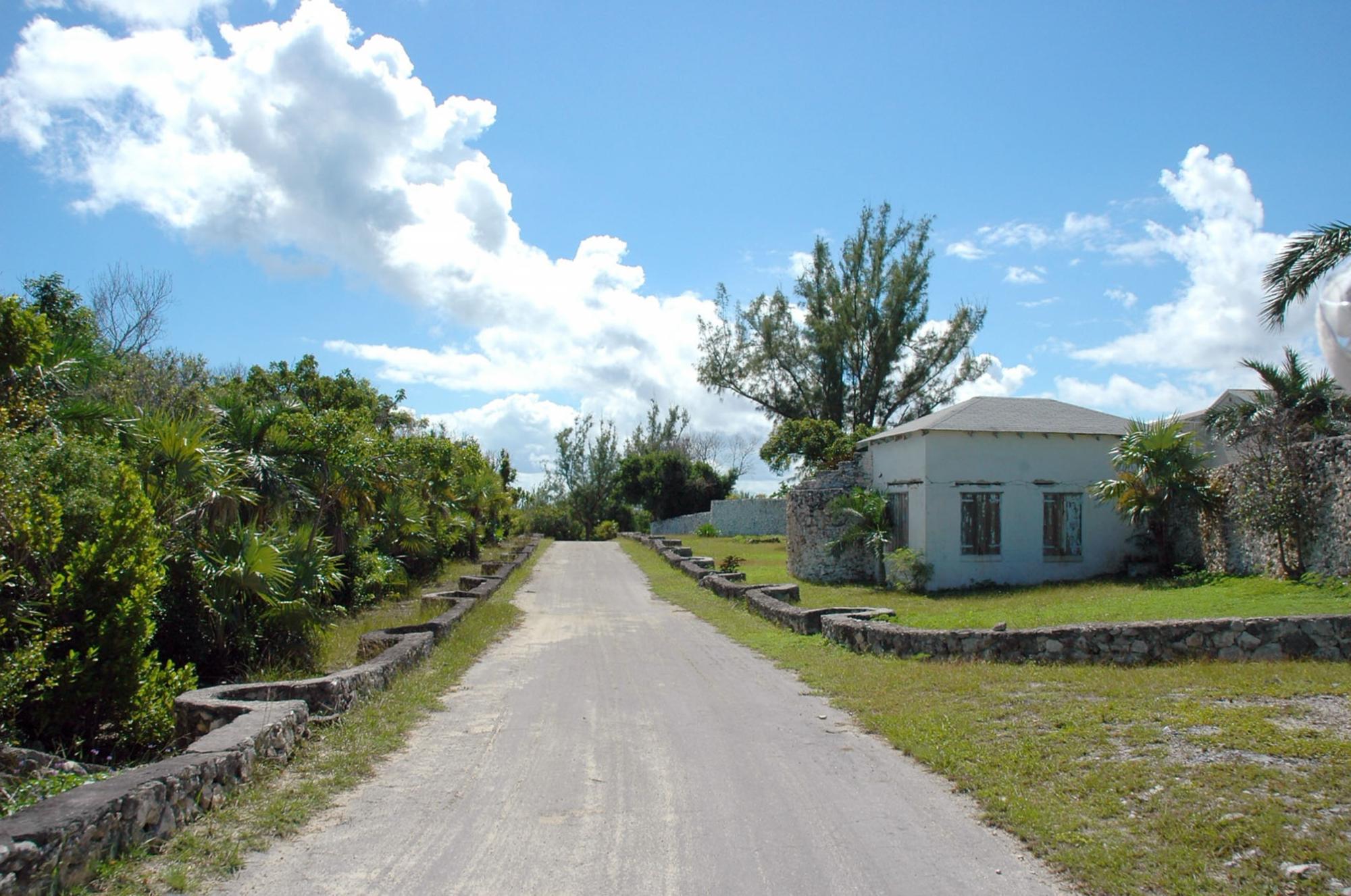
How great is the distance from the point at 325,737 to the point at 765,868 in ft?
13.2

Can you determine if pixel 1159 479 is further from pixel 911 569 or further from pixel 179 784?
pixel 179 784

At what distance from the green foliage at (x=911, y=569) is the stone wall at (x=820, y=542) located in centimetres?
203

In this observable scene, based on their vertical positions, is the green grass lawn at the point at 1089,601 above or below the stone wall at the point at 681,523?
below

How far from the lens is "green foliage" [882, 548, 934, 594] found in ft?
63.8

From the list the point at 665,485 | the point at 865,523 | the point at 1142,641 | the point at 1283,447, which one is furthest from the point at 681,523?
the point at 1142,641

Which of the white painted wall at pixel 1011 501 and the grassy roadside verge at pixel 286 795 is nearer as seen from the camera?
the grassy roadside verge at pixel 286 795

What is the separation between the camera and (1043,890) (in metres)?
4.45

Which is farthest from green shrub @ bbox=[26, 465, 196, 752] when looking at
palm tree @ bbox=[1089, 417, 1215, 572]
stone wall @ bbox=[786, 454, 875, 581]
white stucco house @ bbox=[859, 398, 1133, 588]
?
palm tree @ bbox=[1089, 417, 1215, 572]

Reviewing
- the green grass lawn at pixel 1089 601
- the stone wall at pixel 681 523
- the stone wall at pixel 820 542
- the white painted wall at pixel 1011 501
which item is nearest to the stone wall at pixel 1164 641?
the green grass lawn at pixel 1089 601

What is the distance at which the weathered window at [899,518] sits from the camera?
20.5m

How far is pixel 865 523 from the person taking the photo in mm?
21297

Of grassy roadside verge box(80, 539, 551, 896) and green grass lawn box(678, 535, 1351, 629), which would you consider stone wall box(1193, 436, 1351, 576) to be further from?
grassy roadside verge box(80, 539, 551, 896)

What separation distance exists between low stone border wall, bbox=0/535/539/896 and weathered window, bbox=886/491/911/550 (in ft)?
44.6

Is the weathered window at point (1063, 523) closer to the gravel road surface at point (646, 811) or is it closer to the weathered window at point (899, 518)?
the weathered window at point (899, 518)
